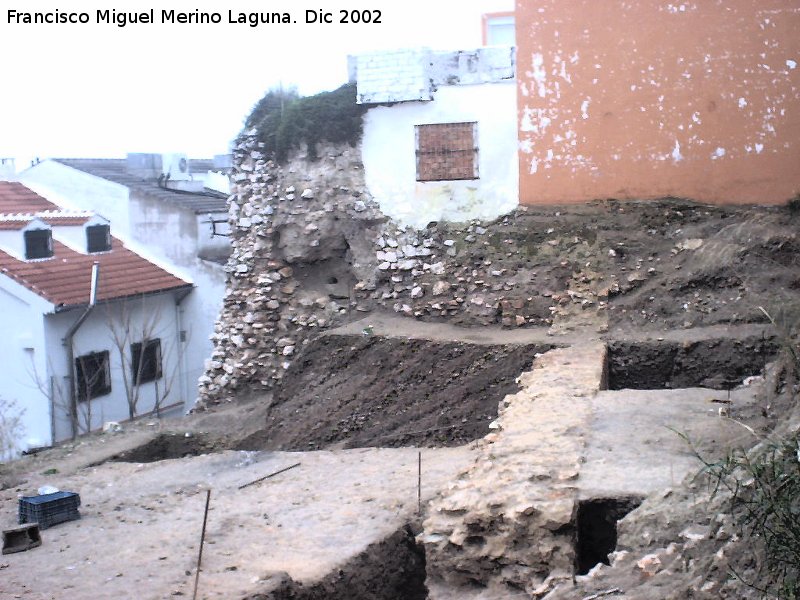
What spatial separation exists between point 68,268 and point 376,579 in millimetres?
12264

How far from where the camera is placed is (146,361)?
18812mm

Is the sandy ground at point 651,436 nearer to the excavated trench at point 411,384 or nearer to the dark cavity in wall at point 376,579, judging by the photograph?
the dark cavity in wall at point 376,579

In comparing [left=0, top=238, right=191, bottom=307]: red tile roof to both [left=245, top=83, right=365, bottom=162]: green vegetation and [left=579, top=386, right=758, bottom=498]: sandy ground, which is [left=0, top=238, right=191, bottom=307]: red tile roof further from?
[left=579, top=386, right=758, bottom=498]: sandy ground

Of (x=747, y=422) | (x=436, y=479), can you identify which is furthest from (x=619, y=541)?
(x=436, y=479)

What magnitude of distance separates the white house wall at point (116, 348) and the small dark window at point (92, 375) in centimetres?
10

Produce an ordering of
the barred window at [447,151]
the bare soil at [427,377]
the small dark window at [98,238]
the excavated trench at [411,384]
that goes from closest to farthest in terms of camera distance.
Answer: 1. the bare soil at [427,377]
2. the excavated trench at [411,384]
3. the barred window at [447,151]
4. the small dark window at [98,238]

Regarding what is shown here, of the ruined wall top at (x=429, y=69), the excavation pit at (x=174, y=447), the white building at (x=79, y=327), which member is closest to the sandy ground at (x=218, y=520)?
the excavation pit at (x=174, y=447)

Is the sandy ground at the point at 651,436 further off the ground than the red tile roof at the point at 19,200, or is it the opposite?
the red tile roof at the point at 19,200

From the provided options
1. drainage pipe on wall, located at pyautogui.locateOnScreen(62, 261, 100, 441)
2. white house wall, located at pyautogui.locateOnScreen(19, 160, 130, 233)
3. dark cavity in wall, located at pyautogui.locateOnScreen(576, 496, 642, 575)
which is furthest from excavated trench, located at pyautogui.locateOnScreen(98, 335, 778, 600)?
white house wall, located at pyautogui.locateOnScreen(19, 160, 130, 233)

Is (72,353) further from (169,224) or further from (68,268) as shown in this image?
(169,224)

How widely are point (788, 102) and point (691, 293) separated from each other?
2967 millimetres

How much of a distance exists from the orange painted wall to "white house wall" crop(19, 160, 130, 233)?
9511 millimetres

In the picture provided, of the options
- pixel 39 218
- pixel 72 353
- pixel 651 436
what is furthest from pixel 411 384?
pixel 39 218

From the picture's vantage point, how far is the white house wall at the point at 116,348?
54.8 feet
